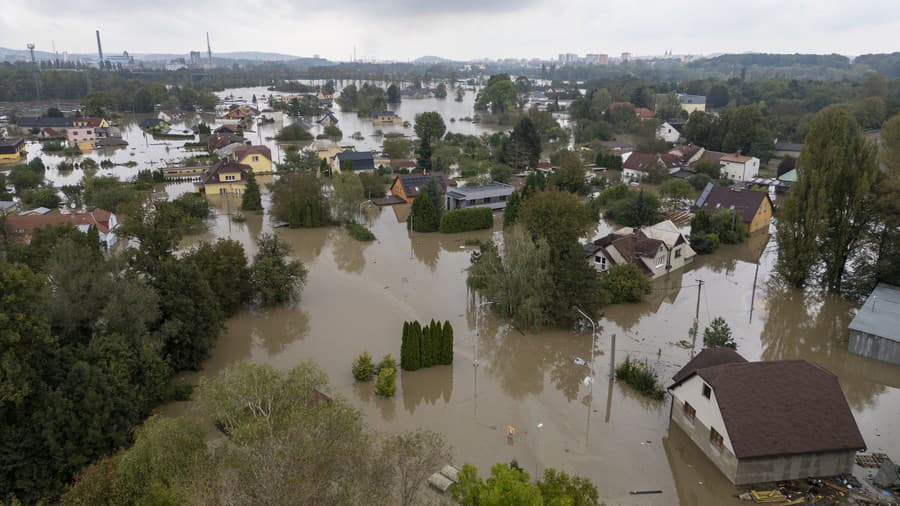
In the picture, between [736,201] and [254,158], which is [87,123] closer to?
[254,158]

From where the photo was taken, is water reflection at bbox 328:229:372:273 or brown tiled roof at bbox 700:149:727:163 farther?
brown tiled roof at bbox 700:149:727:163

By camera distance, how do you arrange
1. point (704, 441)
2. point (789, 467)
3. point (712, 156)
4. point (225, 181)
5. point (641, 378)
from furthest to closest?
point (712, 156) → point (225, 181) → point (641, 378) → point (704, 441) → point (789, 467)

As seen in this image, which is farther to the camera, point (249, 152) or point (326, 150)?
point (326, 150)

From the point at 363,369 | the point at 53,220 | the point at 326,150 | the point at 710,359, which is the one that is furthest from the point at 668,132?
the point at 53,220

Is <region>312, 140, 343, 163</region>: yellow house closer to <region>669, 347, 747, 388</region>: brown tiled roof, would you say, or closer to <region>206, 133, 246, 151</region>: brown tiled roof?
<region>206, 133, 246, 151</region>: brown tiled roof

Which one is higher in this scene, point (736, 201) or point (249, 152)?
point (249, 152)

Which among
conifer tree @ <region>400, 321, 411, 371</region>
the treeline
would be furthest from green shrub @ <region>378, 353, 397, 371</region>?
the treeline
